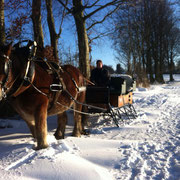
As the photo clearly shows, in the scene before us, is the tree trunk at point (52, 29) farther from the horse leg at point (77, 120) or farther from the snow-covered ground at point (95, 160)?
the snow-covered ground at point (95, 160)

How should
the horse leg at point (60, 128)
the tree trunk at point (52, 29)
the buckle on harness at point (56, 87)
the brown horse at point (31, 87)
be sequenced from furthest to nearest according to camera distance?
the tree trunk at point (52, 29) → the horse leg at point (60, 128) → the buckle on harness at point (56, 87) → the brown horse at point (31, 87)

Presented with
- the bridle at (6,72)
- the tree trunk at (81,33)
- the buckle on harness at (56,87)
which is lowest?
the buckle on harness at (56,87)

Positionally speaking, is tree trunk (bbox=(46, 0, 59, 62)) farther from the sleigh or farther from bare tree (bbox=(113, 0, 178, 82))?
bare tree (bbox=(113, 0, 178, 82))

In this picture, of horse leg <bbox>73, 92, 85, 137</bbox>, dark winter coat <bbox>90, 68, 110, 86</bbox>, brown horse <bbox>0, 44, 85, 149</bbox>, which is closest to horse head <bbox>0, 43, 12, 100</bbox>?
brown horse <bbox>0, 44, 85, 149</bbox>

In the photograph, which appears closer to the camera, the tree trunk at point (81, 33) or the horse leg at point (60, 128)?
the horse leg at point (60, 128)

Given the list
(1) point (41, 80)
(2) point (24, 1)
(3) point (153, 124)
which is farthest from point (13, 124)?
A: (2) point (24, 1)

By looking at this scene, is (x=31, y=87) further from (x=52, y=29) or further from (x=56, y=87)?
(x=52, y=29)

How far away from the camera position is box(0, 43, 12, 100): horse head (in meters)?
2.34

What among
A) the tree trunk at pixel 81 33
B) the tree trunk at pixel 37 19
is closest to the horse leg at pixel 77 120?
the tree trunk at pixel 81 33

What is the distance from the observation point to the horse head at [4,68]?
2.34 m

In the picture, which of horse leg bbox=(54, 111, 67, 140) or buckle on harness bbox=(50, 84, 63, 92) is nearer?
buckle on harness bbox=(50, 84, 63, 92)

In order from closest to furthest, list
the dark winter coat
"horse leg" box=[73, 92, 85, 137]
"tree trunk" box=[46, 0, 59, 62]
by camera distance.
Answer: "horse leg" box=[73, 92, 85, 137] → the dark winter coat → "tree trunk" box=[46, 0, 59, 62]

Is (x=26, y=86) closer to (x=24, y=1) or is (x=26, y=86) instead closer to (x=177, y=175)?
(x=177, y=175)

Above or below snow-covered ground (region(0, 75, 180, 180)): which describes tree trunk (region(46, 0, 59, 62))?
above
